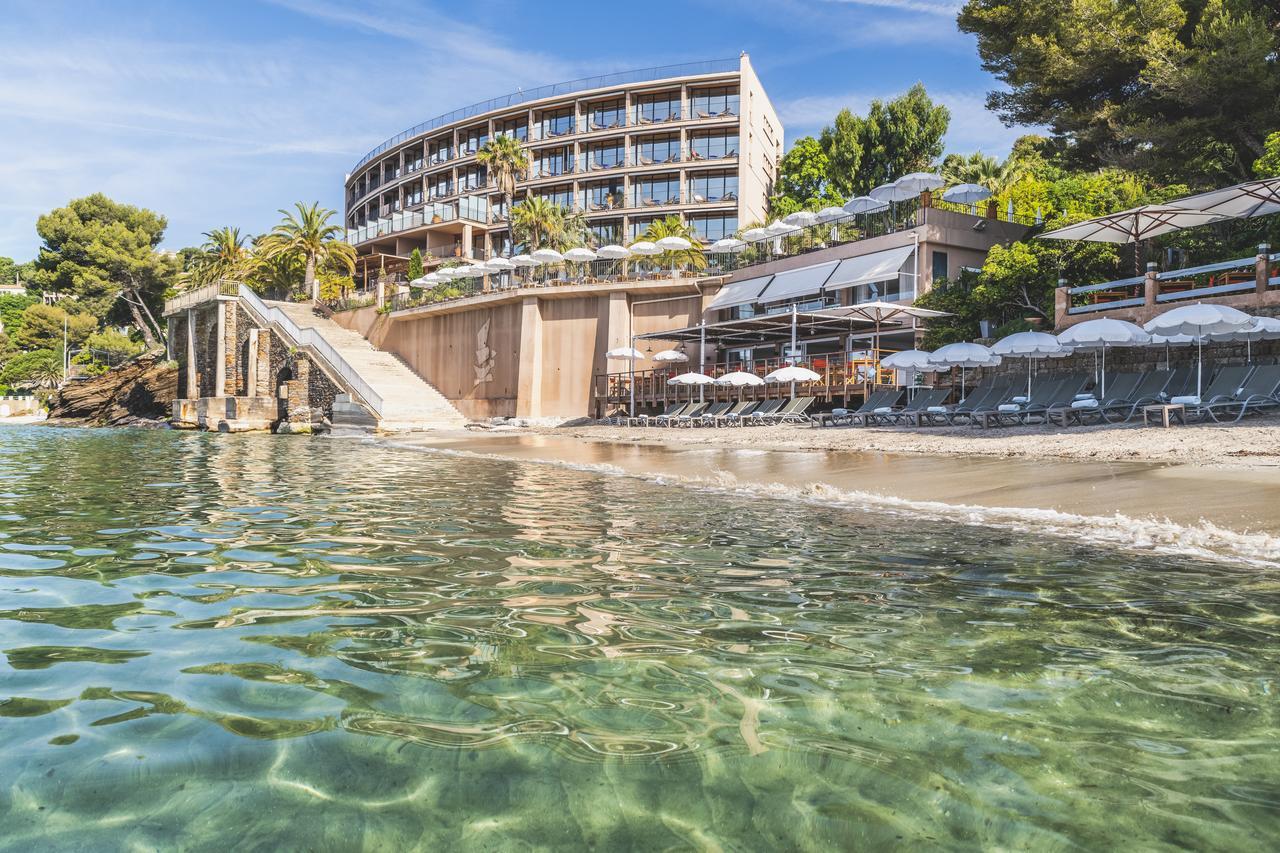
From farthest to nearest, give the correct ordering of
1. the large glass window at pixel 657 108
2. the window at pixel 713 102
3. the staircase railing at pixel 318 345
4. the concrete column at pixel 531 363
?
the large glass window at pixel 657 108
the window at pixel 713 102
the concrete column at pixel 531 363
the staircase railing at pixel 318 345

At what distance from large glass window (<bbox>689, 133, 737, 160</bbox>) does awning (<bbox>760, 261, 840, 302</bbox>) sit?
22.2 meters

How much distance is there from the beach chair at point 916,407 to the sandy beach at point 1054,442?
0.94 metres

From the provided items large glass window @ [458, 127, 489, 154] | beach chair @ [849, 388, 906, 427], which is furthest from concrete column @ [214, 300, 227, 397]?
beach chair @ [849, 388, 906, 427]

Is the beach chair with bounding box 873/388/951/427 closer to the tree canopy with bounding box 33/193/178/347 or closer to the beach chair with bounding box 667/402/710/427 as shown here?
the beach chair with bounding box 667/402/710/427

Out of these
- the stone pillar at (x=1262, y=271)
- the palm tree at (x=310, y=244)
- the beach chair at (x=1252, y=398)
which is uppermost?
the palm tree at (x=310, y=244)

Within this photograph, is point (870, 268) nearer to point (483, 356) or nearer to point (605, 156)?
point (483, 356)

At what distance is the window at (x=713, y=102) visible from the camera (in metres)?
49.8

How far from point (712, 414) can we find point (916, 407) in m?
7.04

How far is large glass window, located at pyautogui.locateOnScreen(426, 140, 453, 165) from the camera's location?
58453 mm

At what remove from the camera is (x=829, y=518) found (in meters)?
7.58

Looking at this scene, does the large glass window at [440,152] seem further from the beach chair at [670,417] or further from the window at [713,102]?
the beach chair at [670,417]

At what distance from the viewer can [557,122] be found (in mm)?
54062

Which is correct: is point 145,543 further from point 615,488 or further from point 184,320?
point 184,320

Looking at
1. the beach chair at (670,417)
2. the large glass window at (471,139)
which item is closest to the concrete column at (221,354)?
the beach chair at (670,417)
